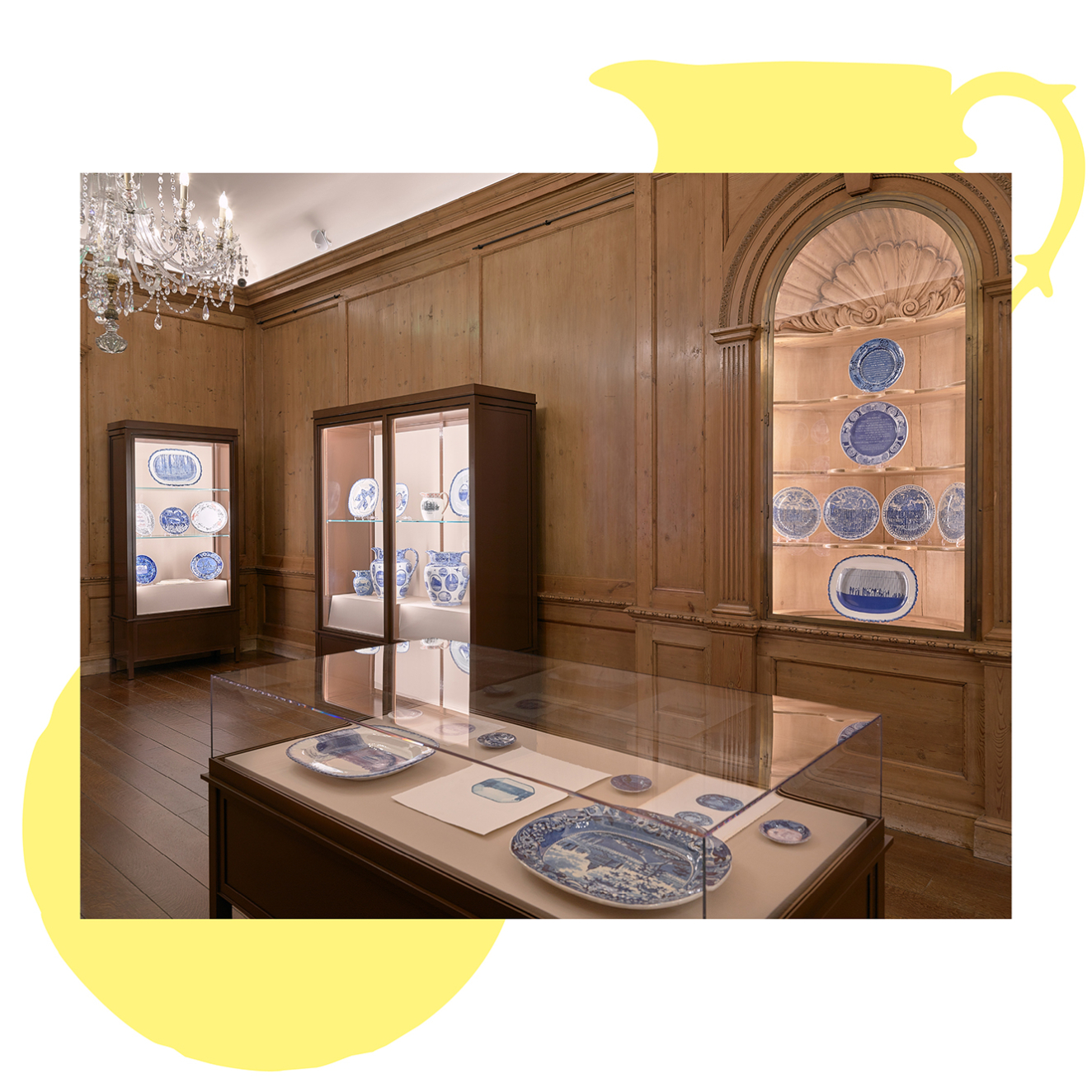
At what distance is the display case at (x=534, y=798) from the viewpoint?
119 centimetres

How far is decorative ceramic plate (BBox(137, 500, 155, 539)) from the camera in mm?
5617

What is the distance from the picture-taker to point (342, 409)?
4.59 metres

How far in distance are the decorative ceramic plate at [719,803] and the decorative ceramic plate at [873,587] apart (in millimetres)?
1996

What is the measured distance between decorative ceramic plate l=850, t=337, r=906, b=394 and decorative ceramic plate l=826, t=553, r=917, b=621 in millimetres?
687

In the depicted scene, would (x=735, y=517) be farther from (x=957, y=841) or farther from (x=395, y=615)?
(x=395, y=615)

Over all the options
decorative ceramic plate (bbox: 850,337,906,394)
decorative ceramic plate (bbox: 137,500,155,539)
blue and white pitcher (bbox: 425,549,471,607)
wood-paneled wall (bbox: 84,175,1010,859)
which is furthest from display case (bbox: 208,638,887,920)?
decorative ceramic plate (bbox: 137,500,155,539)

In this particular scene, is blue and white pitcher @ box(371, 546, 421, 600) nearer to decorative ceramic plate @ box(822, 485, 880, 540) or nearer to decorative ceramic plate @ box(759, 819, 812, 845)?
decorative ceramic plate @ box(822, 485, 880, 540)

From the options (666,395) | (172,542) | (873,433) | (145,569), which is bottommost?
(145,569)

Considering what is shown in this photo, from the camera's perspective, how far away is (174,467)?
5.80m

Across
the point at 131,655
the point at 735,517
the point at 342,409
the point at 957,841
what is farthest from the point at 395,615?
the point at 957,841

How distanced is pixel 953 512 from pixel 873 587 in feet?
1.38

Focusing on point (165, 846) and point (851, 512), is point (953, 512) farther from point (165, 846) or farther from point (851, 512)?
point (165, 846)

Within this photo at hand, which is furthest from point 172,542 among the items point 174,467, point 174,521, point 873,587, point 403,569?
point 873,587
